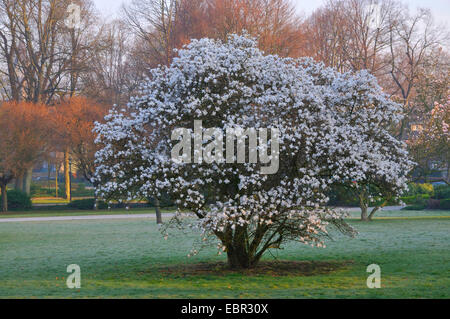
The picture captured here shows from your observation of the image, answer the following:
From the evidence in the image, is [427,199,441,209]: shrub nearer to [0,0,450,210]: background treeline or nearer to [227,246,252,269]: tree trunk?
[0,0,450,210]: background treeline

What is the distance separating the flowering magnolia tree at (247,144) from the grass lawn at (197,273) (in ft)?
3.94

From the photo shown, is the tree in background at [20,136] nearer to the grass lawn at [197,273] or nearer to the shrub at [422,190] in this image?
the grass lawn at [197,273]

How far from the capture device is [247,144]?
11.6 meters

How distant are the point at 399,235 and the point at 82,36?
3525 centimetres

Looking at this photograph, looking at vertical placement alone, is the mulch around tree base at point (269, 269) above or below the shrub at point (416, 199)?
below

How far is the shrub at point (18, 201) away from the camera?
44.4 m

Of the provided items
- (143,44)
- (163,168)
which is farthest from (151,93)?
(143,44)

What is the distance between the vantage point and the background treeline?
37.6 m

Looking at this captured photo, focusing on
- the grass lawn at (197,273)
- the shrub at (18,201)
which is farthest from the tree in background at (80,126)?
the grass lawn at (197,273)

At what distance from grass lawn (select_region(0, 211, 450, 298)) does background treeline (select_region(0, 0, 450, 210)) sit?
1535 cm

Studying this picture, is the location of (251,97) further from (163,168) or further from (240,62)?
(163,168)

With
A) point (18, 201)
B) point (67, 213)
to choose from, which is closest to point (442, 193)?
point (67, 213)

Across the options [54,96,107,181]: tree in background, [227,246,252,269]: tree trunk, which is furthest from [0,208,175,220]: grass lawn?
[227,246,252,269]: tree trunk

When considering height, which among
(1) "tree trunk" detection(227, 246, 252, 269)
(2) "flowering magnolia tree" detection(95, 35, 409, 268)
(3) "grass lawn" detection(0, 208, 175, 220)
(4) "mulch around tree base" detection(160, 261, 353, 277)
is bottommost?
(3) "grass lawn" detection(0, 208, 175, 220)
